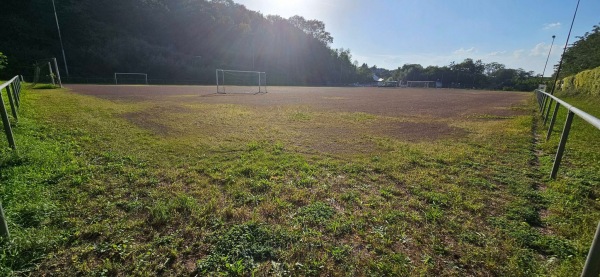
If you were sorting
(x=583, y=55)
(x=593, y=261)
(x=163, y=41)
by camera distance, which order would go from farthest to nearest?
1. (x=163, y=41)
2. (x=583, y=55)
3. (x=593, y=261)

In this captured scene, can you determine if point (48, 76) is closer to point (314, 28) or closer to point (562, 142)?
point (562, 142)

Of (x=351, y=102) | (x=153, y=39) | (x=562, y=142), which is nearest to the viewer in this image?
(x=562, y=142)

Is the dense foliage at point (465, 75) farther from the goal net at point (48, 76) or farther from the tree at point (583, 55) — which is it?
the goal net at point (48, 76)

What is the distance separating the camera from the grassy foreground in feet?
7.50

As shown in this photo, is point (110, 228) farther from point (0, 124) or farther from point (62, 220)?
point (0, 124)

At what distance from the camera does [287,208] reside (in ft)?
10.5

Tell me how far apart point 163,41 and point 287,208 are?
66.6 metres

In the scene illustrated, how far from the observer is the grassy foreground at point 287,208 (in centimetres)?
229

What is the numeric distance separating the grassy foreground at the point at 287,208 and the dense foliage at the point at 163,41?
140 feet

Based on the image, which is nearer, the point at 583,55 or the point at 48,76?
→ the point at 48,76

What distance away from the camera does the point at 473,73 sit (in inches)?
4481

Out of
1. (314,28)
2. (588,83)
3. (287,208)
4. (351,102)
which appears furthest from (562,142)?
(314,28)

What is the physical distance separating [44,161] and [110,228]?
2670mm

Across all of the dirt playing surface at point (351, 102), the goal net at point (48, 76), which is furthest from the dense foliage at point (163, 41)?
the dirt playing surface at point (351, 102)
